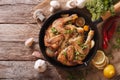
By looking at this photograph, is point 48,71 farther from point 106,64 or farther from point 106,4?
point 106,4

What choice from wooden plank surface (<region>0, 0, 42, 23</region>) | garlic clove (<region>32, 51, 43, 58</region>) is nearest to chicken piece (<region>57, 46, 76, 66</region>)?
garlic clove (<region>32, 51, 43, 58</region>)

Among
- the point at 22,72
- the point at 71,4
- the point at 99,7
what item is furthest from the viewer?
the point at 22,72

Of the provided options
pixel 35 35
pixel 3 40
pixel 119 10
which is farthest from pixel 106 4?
pixel 3 40

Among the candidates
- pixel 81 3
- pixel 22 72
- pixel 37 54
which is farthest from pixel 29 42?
pixel 81 3

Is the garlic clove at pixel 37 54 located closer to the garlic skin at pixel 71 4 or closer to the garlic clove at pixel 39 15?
the garlic clove at pixel 39 15

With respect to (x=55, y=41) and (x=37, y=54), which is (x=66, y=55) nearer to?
(x=55, y=41)

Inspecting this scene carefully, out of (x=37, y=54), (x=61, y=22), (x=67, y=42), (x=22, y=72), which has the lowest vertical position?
(x=22, y=72)
